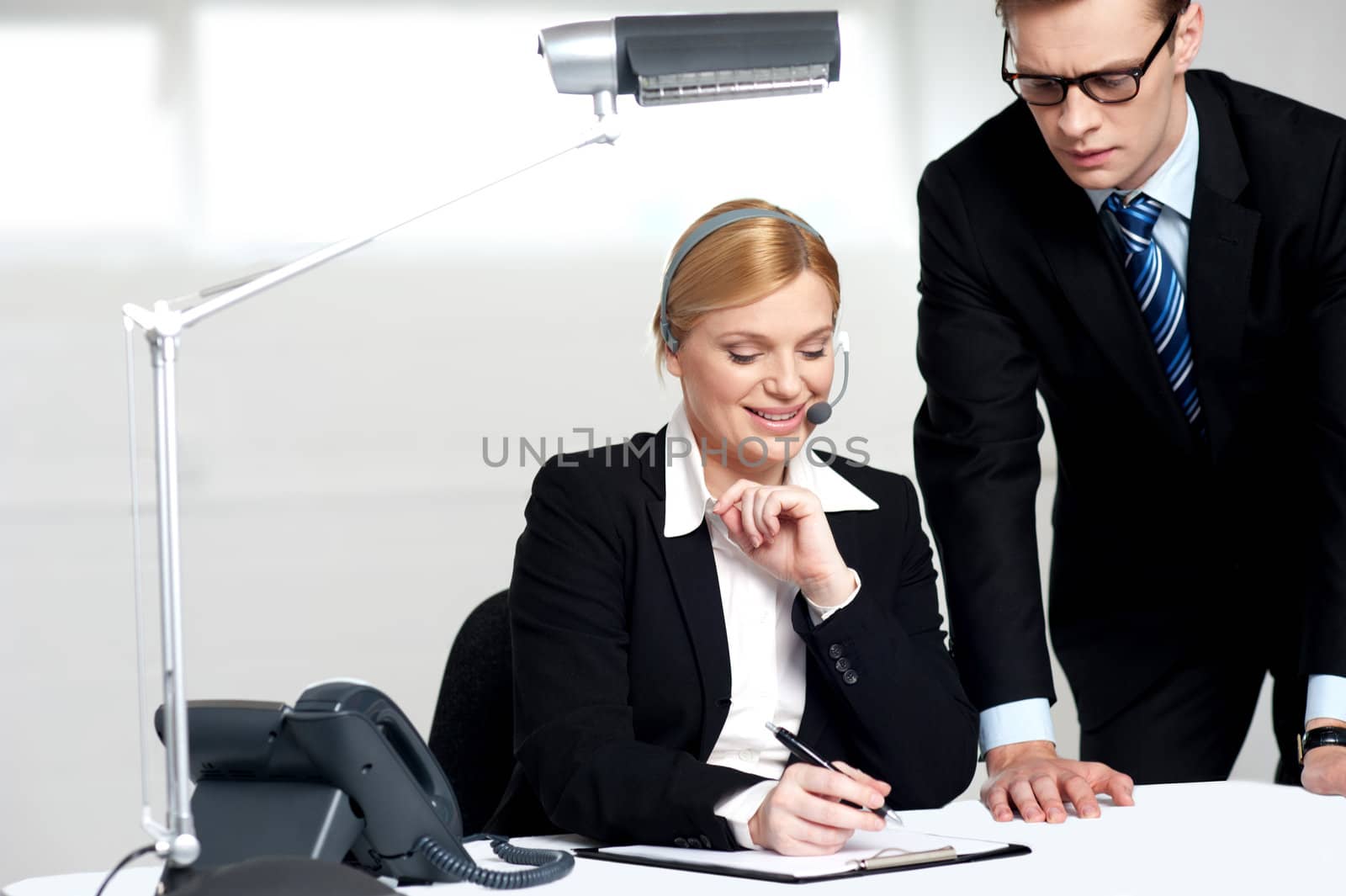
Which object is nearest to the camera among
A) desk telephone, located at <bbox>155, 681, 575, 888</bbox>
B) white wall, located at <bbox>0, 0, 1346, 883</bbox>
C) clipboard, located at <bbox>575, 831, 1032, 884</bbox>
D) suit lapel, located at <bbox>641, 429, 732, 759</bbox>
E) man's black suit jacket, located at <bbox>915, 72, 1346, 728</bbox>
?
desk telephone, located at <bbox>155, 681, 575, 888</bbox>

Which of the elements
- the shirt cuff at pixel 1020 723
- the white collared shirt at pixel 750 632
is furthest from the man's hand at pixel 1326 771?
the white collared shirt at pixel 750 632

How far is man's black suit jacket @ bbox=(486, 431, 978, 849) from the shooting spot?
1708mm

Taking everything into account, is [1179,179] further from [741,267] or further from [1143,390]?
[741,267]

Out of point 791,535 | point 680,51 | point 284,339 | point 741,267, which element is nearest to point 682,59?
point 680,51

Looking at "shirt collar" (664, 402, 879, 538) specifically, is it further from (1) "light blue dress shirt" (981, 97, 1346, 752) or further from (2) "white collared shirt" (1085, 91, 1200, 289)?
(2) "white collared shirt" (1085, 91, 1200, 289)

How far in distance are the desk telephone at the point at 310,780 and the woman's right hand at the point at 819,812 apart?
27 cm

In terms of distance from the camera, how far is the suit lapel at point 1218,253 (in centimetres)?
194

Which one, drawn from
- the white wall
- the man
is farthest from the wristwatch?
the white wall

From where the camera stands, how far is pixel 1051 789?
1591 mm

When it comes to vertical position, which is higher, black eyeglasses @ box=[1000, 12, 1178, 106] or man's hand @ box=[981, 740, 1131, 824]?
black eyeglasses @ box=[1000, 12, 1178, 106]

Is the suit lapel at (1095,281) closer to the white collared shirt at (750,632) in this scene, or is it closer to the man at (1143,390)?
the man at (1143,390)

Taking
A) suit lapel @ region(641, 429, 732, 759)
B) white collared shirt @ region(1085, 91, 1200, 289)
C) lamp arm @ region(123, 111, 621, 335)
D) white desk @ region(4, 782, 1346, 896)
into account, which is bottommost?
white desk @ region(4, 782, 1346, 896)

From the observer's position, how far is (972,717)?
6.03 ft

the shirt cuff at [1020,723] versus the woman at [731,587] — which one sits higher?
the woman at [731,587]
